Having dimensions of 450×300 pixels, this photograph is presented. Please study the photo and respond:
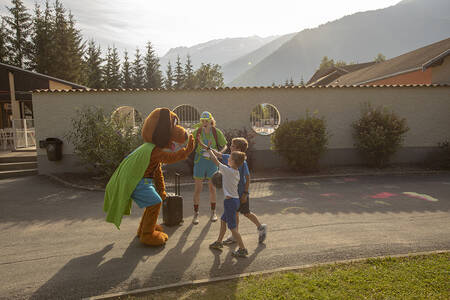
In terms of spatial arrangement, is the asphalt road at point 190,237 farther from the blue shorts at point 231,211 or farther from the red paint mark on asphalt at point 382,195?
the blue shorts at point 231,211

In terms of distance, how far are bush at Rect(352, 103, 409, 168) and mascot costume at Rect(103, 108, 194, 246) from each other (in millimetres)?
8269

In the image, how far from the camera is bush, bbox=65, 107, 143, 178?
854 cm

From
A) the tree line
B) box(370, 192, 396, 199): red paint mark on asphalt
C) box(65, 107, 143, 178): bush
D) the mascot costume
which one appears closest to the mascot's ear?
the mascot costume

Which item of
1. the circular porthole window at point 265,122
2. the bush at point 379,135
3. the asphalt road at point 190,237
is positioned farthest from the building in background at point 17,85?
the bush at point 379,135

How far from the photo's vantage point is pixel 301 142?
380 inches

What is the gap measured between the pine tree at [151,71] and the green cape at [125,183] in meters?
49.2

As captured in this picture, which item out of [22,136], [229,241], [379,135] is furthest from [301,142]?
[22,136]

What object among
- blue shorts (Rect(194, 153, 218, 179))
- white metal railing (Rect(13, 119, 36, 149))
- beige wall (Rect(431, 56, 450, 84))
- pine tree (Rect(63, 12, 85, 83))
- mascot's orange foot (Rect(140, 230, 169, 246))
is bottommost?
mascot's orange foot (Rect(140, 230, 169, 246))

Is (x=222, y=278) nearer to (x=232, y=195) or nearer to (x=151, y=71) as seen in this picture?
(x=232, y=195)

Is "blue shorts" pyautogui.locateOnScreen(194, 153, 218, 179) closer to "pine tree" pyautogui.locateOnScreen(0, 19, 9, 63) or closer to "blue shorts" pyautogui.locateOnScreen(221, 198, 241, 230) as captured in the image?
"blue shorts" pyautogui.locateOnScreen(221, 198, 241, 230)

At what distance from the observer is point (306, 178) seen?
945 centimetres

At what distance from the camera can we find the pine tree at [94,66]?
42.6 meters

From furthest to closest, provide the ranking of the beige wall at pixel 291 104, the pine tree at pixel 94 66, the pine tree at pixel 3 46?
the pine tree at pixel 94 66 → the pine tree at pixel 3 46 → the beige wall at pixel 291 104

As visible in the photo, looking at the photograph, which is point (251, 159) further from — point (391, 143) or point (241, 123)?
point (391, 143)
